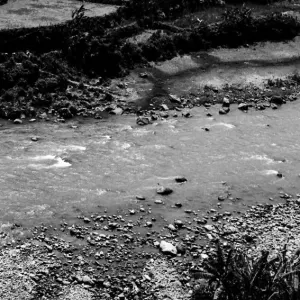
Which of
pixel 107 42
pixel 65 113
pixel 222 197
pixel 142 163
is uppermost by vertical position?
pixel 107 42

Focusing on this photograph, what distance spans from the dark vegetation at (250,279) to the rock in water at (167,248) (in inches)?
67.1

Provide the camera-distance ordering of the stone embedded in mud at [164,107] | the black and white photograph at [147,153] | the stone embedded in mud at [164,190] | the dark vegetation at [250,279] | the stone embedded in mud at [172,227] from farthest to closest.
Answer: the stone embedded in mud at [164,107], the stone embedded in mud at [164,190], the stone embedded in mud at [172,227], the black and white photograph at [147,153], the dark vegetation at [250,279]

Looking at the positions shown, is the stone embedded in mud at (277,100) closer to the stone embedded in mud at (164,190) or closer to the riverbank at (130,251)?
the riverbank at (130,251)

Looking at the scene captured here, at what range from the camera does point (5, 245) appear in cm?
1247

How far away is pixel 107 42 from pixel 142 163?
33.6 feet

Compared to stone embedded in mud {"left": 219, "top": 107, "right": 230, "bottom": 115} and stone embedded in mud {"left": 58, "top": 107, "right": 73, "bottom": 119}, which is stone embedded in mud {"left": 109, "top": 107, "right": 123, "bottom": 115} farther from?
stone embedded in mud {"left": 219, "top": 107, "right": 230, "bottom": 115}

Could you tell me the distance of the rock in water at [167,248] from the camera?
41.6 feet

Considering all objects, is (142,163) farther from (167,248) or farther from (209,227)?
(167,248)

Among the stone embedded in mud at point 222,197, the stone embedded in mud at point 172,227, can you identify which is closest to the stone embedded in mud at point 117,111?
the stone embedded in mud at point 222,197

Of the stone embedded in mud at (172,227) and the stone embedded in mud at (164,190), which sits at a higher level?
the stone embedded in mud at (164,190)

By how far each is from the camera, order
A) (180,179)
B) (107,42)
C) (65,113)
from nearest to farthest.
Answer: (180,179)
(65,113)
(107,42)

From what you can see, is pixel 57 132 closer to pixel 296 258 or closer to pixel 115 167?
pixel 115 167

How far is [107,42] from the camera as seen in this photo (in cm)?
2491

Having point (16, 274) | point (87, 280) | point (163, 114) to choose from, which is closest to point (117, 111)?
point (163, 114)
